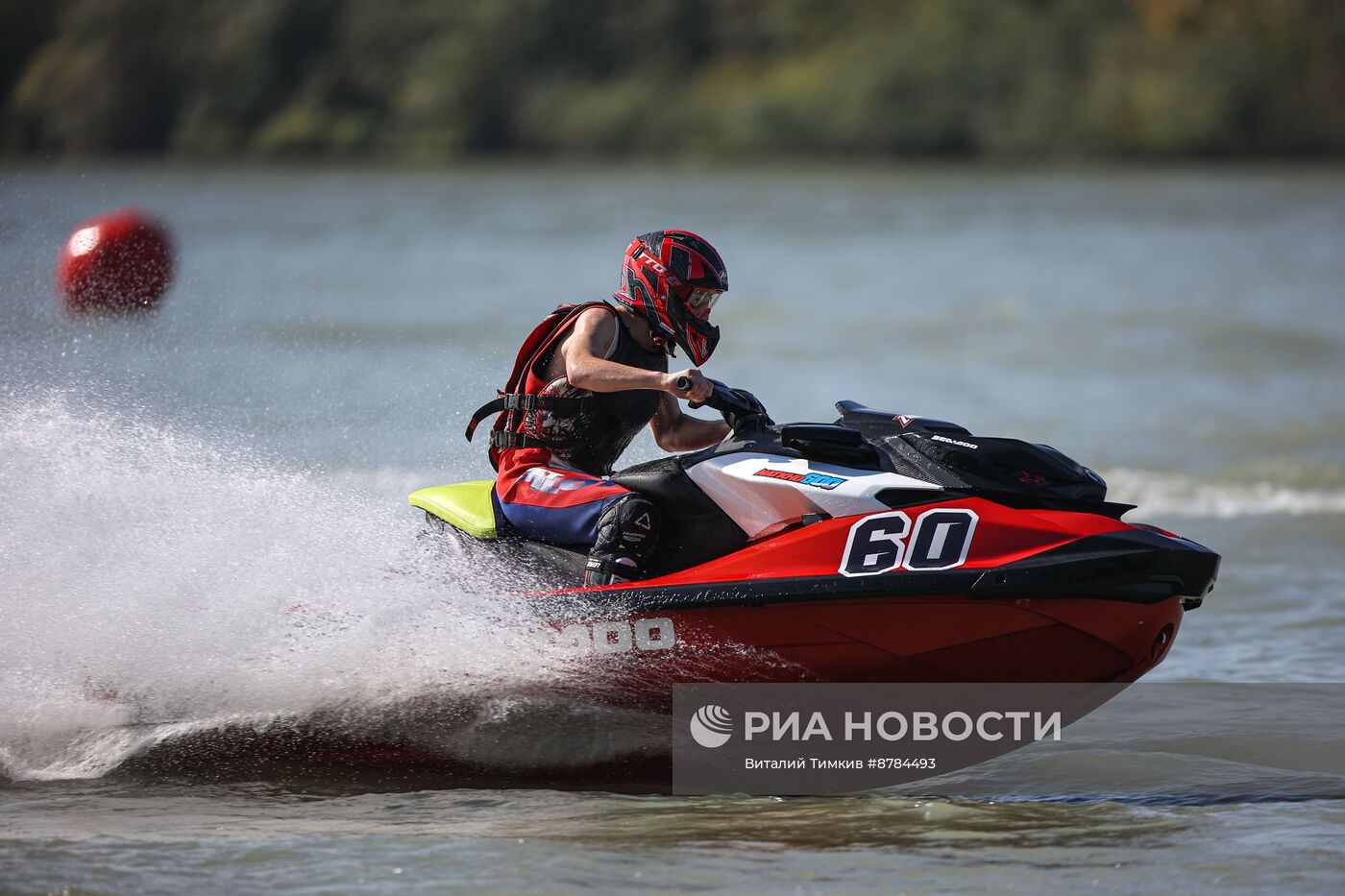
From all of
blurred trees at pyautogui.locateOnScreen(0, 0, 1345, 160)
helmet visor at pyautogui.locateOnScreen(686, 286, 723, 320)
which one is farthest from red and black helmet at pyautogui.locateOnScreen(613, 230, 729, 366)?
blurred trees at pyautogui.locateOnScreen(0, 0, 1345, 160)

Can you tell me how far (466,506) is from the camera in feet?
17.7

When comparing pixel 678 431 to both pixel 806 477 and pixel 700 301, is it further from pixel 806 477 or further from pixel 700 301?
pixel 806 477

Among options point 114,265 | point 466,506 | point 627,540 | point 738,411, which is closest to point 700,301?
point 738,411

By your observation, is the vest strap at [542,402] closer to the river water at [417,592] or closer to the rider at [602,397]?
the rider at [602,397]

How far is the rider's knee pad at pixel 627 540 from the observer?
16.1 feet

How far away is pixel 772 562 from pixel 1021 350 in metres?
13.3

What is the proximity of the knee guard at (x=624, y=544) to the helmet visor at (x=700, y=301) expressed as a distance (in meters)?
0.65

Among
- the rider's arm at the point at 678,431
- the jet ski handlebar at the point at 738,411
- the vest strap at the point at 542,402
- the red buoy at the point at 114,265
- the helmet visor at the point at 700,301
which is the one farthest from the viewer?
the red buoy at the point at 114,265

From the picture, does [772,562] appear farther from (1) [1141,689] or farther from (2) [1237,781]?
(1) [1141,689]

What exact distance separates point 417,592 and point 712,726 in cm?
99

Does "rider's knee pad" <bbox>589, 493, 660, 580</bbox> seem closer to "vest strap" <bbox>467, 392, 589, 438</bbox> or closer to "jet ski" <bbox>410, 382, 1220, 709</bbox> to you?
"jet ski" <bbox>410, 382, 1220, 709</bbox>

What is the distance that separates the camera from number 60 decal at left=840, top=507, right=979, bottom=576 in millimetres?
4605

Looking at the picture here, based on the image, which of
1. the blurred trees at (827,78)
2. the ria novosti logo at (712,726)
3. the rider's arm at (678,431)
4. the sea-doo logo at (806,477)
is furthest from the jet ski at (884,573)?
the blurred trees at (827,78)

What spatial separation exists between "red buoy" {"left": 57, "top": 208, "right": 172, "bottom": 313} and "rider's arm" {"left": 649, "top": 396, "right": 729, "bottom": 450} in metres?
3.67
